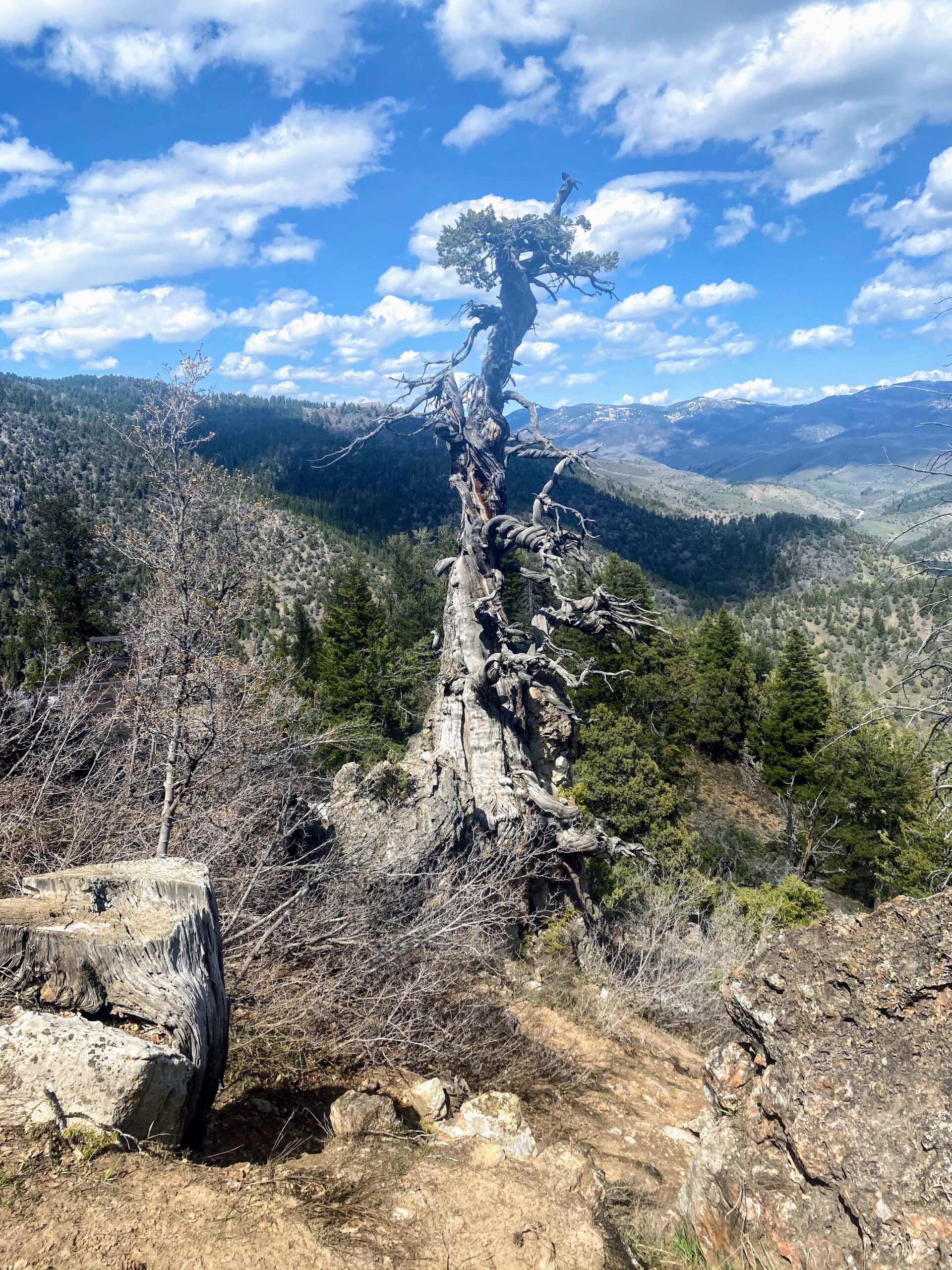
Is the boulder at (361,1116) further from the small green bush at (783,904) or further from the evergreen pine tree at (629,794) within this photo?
the evergreen pine tree at (629,794)

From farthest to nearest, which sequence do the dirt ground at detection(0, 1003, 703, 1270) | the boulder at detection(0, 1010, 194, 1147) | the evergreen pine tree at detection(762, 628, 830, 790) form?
the evergreen pine tree at detection(762, 628, 830, 790) → the boulder at detection(0, 1010, 194, 1147) → the dirt ground at detection(0, 1003, 703, 1270)

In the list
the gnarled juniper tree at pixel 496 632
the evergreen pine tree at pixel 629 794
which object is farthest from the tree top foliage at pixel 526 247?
the evergreen pine tree at pixel 629 794

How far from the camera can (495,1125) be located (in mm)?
4293

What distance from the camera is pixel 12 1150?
8.16 feet

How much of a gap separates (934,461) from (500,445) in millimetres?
13459

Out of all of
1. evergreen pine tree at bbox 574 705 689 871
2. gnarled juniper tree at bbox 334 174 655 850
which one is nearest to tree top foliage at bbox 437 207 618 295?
gnarled juniper tree at bbox 334 174 655 850

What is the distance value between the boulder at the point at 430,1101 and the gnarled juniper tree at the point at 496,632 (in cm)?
Result: 422

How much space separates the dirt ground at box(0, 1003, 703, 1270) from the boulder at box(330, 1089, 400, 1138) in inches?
3.2

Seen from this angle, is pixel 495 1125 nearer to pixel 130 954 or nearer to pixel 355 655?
pixel 130 954

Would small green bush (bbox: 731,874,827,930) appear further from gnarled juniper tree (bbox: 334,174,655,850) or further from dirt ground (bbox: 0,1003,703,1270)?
dirt ground (bbox: 0,1003,703,1270)

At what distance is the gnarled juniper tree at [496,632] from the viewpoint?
35.8ft

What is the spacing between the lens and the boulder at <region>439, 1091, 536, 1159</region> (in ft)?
13.4

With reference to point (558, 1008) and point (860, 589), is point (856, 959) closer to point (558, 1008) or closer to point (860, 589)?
point (558, 1008)

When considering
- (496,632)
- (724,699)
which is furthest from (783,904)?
(724,699)
